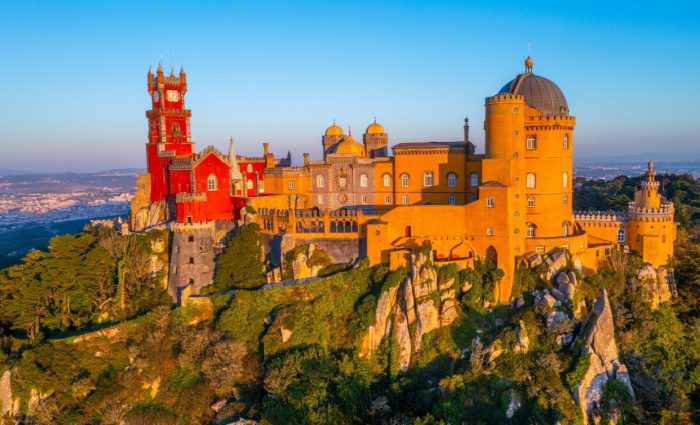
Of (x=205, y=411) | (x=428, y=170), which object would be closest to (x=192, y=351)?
(x=205, y=411)

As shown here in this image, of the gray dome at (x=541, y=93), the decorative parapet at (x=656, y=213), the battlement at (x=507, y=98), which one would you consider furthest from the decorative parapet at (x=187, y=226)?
the decorative parapet at (x=656, y=213)

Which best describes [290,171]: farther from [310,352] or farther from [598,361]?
[598,361]

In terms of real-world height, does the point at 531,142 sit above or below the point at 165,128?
below

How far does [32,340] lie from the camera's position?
40094 millimetres

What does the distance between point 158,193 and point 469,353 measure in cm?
3099

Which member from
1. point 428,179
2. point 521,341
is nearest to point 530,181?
point 428,179

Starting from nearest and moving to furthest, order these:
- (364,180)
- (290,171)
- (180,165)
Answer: (180,165) → (364,180) → (290,171)

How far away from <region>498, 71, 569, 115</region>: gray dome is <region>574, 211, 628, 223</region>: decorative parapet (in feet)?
26.2

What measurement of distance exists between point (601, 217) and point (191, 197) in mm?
31683

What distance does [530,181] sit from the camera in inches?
1706

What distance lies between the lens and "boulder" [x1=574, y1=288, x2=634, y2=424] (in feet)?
114

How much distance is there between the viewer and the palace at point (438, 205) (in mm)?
41406

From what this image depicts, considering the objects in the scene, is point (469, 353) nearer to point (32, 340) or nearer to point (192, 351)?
point (192, 351)

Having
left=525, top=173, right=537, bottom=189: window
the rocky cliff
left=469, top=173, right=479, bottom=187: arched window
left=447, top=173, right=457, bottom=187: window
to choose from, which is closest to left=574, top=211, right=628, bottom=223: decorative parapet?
left=525, top=173, right=537, bottom=189: window
